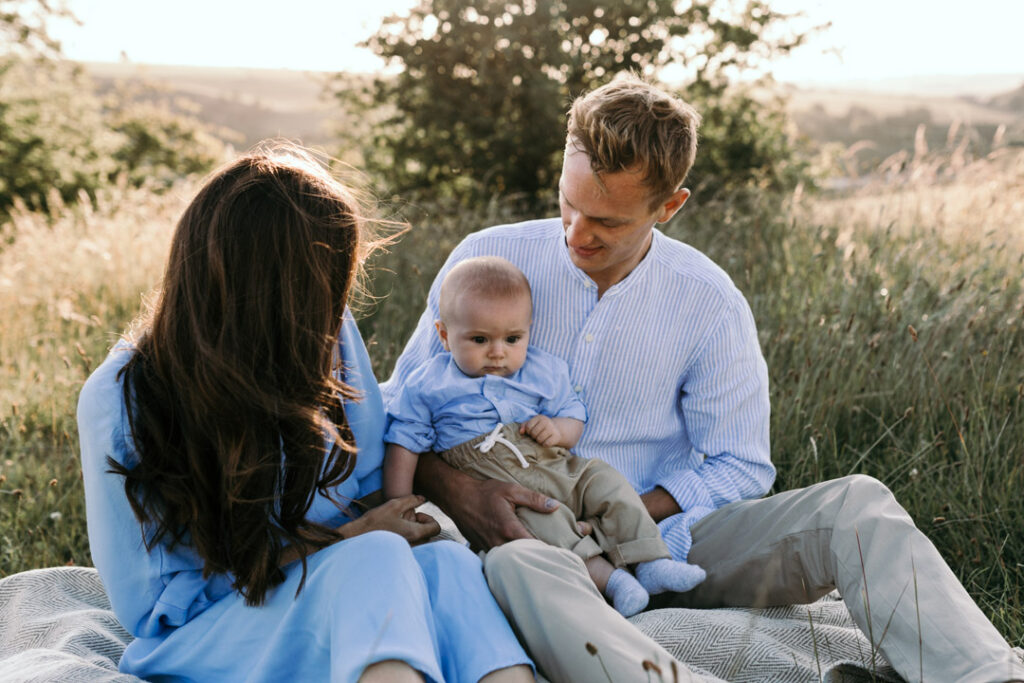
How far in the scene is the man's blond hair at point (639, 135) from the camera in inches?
112

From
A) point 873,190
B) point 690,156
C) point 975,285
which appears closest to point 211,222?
point 690,156

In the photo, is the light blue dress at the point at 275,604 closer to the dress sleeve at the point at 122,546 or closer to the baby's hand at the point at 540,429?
the dress sleeve at the point at 122,546

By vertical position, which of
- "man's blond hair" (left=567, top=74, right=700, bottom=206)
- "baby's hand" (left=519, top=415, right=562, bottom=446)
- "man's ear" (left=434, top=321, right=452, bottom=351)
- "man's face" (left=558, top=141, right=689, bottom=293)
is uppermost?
"man's blond hair" (left=567, top=74, right=700, bottom=206)

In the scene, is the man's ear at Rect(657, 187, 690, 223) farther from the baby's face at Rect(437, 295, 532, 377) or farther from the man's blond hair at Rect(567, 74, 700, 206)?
the baby's face at Rect(437, 295, 532, 377)

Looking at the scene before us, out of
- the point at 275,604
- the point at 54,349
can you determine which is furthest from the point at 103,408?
the point at 54,349

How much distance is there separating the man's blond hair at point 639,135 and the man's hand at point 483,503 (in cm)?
107

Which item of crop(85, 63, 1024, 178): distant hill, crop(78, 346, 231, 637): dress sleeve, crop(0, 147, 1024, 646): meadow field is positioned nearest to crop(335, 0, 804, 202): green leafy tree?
crop(0, 147, 1024, 646): meadow field

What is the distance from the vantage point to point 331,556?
211 centimetres

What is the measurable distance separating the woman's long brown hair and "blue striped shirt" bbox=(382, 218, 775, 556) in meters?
0.95

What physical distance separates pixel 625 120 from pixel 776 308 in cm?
242

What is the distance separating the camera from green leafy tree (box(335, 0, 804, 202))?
8.14 metres

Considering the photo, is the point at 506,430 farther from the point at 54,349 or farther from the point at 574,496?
the point at 54,349

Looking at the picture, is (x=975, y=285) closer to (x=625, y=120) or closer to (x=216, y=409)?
(x=625, y=120)

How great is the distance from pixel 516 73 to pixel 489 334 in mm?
6031
